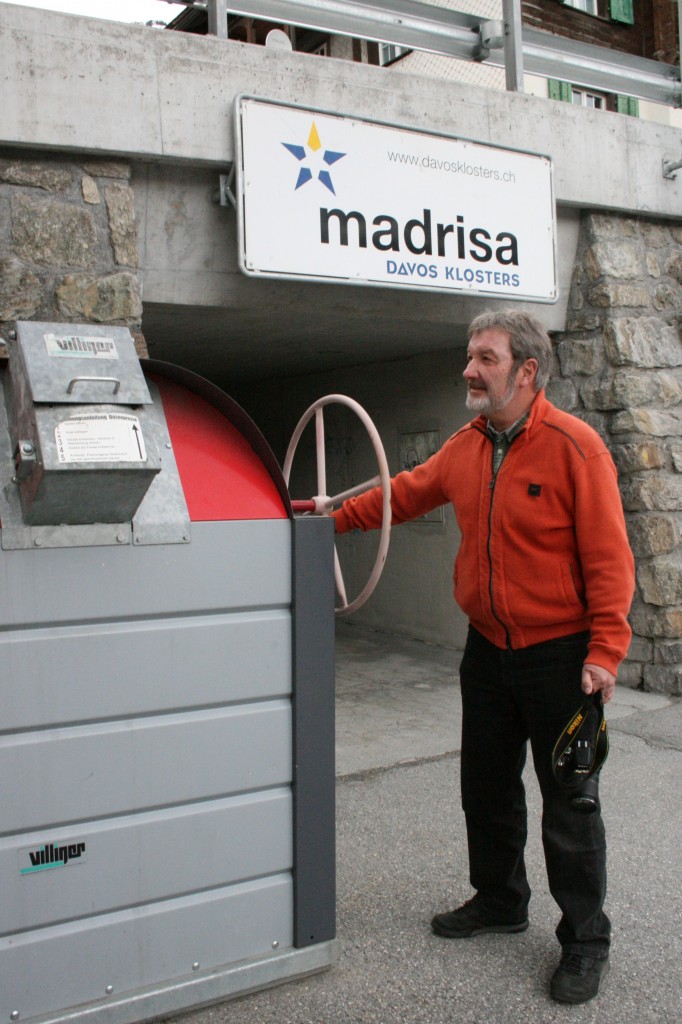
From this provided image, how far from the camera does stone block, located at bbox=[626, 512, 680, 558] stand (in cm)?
604

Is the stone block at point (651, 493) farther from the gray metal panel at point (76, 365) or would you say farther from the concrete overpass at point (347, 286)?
the gray metal panel at point (76, 365)

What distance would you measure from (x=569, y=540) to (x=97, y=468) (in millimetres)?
1306

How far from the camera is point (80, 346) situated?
232 centimetres

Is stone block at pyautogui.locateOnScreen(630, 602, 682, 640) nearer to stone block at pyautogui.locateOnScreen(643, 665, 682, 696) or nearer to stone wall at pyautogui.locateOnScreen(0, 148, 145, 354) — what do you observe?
stone block at pyautogui.locateOnScreen(643, 665, 682, 696)

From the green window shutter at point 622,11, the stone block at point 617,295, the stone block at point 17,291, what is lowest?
the stone block at point 17,291

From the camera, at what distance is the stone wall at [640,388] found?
6.03m

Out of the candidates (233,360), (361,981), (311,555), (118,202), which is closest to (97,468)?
(311,555)

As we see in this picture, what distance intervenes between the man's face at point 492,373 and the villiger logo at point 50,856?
156 centimetres

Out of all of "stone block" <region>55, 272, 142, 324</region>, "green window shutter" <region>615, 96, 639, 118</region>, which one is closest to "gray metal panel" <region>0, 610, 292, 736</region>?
"stone block" <region>55, 272, 142, 324</region>

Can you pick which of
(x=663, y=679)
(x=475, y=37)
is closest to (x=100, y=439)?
(x=663, y=679)

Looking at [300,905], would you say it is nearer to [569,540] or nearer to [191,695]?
[191,695]

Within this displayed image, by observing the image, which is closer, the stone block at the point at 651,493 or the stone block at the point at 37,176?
the stone block at the point at 37,176

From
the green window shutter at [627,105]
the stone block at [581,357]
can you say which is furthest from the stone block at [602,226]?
the green window shutter at [627,105]

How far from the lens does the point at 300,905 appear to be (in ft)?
8.66
